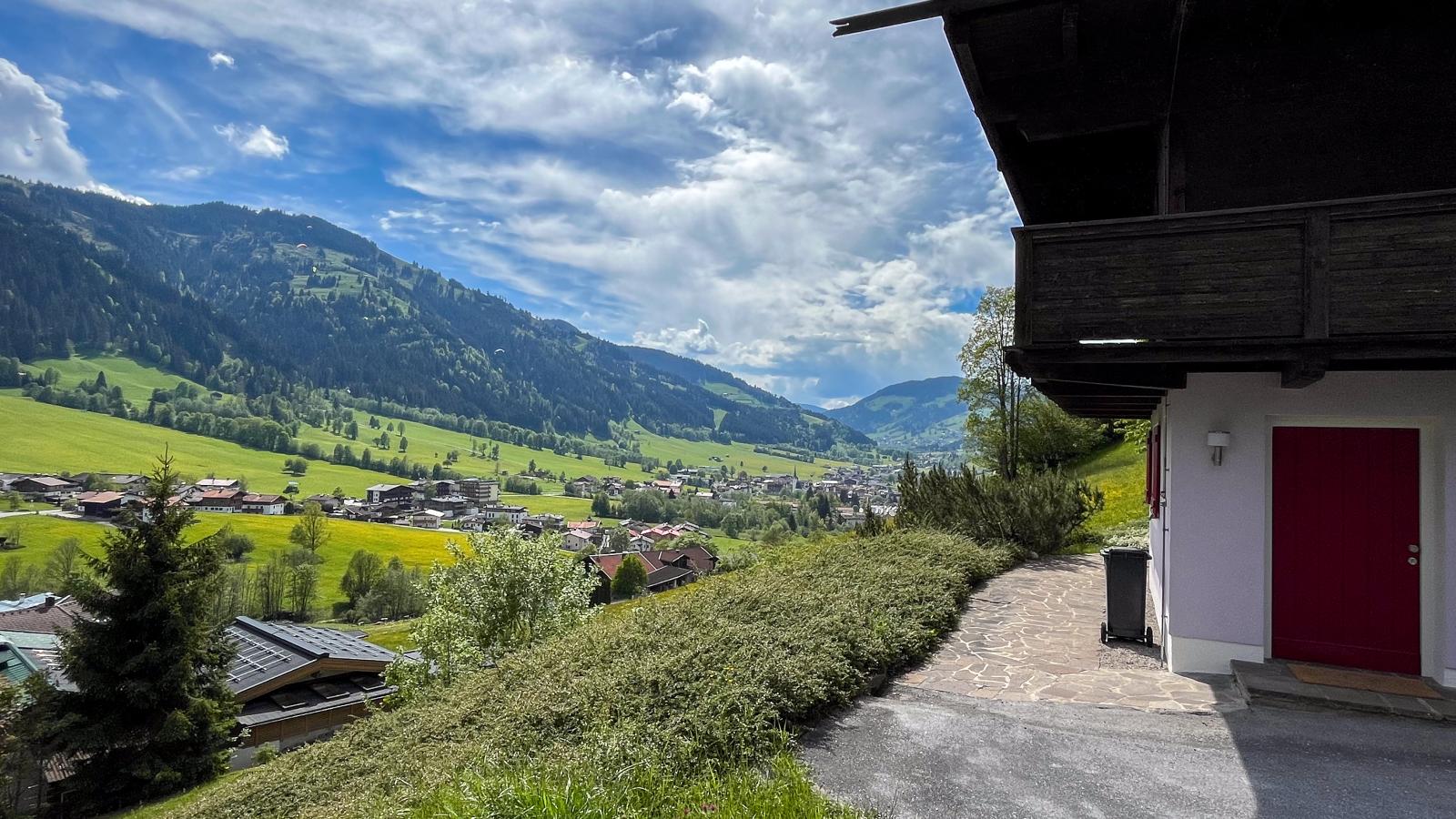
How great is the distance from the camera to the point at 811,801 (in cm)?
420

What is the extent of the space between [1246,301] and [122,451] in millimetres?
159330

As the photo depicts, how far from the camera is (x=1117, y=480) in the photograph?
28875mm

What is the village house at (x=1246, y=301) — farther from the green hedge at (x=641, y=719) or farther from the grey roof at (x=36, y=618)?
the grey roof at (x=36, y=618)

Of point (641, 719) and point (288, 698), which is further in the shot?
point (288, 698)

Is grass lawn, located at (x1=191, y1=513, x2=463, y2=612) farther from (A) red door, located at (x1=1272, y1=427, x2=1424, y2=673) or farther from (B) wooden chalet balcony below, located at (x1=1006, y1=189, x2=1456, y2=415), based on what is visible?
(A) red door, located at (x1=1272, y1=427, x2=1424, y2=673)

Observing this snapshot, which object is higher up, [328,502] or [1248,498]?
[1248,498]

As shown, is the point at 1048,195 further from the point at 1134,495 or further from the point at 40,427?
the point at 40,427

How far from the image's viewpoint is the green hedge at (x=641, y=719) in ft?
13.9

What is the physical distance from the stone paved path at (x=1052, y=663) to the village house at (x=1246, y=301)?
1.99 ft

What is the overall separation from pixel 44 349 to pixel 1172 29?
27471cm

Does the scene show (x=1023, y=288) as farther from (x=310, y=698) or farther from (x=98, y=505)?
(x=98, y=505)

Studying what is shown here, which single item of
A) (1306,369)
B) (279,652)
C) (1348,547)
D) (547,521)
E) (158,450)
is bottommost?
(547,521)

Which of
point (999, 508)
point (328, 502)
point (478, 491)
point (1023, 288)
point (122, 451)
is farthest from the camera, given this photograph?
point (478, 491)

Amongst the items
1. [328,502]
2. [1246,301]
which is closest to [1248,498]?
[1246,301]
